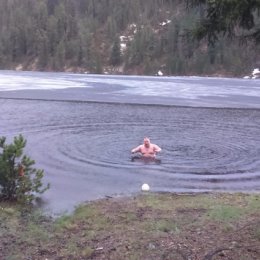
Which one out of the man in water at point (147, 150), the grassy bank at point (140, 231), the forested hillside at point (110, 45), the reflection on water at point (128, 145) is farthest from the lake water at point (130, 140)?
the forested hillside at point (110, 45)

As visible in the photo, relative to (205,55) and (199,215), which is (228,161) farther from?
(205,55)

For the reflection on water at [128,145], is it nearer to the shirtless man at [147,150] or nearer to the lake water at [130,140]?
the lake water at [130,140]

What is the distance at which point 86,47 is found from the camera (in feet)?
556

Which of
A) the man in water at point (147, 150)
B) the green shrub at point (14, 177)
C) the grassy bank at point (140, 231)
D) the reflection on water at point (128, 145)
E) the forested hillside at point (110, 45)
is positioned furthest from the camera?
Result: the forested hillside at point (110, 45)

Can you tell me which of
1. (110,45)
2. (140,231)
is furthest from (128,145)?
(110,45)

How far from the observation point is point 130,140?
27719 millimetres

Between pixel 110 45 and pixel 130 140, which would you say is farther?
pixel 110 45

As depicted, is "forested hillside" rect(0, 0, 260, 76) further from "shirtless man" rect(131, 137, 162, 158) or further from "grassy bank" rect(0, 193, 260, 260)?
"grassy bank" rect(0, 193, 260, 260)

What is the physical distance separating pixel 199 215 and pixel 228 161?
426 inches

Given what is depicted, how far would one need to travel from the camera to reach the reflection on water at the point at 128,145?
58.0ft

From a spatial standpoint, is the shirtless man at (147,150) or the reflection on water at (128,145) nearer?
the reflection on water at (128,145)

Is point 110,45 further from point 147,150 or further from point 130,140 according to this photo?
point 147,150

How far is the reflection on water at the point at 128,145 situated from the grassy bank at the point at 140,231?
6.12 ft

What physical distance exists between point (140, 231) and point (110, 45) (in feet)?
556
